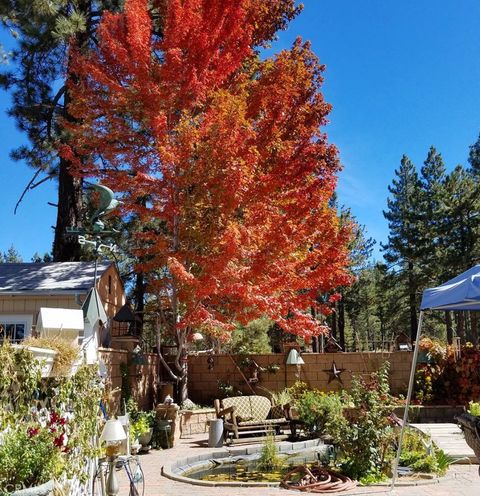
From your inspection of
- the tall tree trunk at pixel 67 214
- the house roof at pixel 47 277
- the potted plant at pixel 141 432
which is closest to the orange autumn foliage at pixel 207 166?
the house roof at pixel 47 277

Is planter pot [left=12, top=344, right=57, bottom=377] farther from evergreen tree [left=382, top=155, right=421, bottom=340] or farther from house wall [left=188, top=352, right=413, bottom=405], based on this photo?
evergreen tree [left=382, top=155, right=421, bottom=340]

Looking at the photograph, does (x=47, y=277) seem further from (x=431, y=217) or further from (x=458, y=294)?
(x=431, y=217)

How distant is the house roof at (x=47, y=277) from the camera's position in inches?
452

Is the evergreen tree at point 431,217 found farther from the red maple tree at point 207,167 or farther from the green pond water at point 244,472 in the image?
the green pond water at point 244,472

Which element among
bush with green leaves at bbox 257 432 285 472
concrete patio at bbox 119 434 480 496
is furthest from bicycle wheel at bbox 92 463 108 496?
bush with green leaves at bbox 257 432 285 472

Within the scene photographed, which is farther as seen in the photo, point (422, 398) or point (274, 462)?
point (422, 398)

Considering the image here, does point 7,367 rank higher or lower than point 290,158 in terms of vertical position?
lower

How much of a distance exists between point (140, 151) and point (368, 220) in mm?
22853

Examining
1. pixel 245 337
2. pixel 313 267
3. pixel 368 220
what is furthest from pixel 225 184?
pixel 368 220

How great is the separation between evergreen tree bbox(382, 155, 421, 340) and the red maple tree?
54.9ft

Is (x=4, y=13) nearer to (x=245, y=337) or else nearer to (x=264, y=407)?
(x=264, y=407)

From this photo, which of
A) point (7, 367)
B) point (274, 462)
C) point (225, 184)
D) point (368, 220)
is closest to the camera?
point (7, 367)

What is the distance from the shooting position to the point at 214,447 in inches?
414

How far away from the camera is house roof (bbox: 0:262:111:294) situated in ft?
37.7
